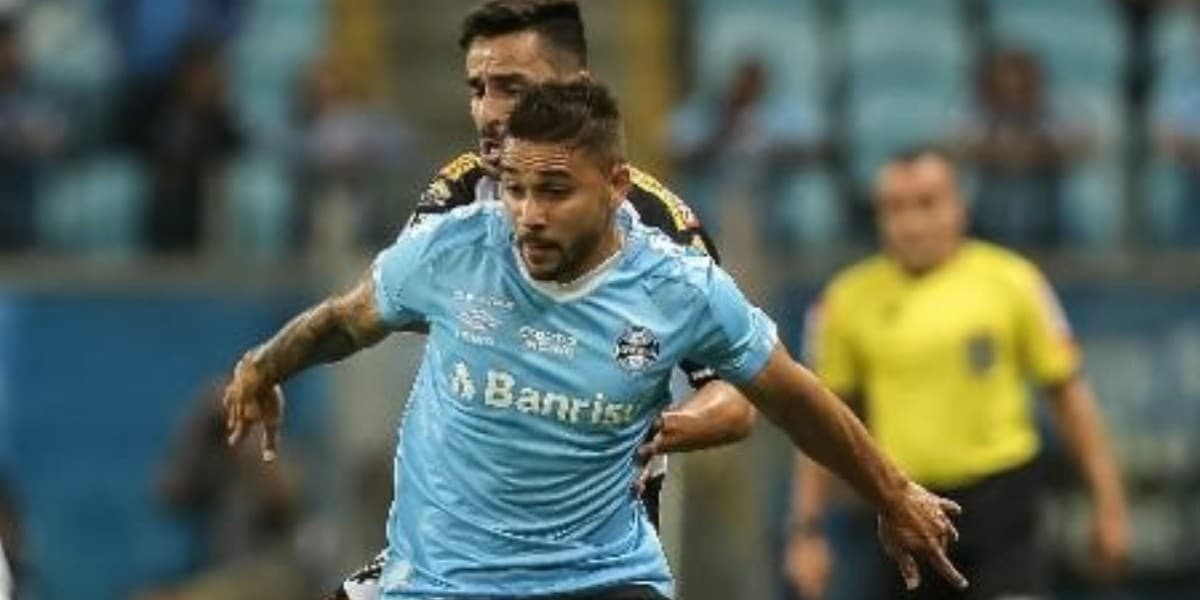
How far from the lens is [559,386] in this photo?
22.0 feet

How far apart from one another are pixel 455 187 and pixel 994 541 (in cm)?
328

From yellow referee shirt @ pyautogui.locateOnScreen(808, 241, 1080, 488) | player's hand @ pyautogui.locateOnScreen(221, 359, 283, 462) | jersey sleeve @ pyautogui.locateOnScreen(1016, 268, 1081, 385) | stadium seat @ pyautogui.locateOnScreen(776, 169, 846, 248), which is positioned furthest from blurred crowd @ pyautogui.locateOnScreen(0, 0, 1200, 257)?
player's hand @ pyautogui.locateOnScreen(221, 359, 283, 462)

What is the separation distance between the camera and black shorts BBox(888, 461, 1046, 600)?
406 inches

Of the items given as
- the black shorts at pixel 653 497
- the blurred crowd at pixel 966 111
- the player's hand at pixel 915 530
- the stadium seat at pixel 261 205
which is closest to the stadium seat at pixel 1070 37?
the blurred crowd at pixel 966 111

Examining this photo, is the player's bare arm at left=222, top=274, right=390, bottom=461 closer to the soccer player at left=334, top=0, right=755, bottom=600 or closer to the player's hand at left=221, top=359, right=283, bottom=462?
the player's hand at left=221, top=359, right=283, bottom=462

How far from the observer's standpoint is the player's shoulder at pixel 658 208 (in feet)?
24.5

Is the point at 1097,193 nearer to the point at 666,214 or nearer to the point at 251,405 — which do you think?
the point at 666,214

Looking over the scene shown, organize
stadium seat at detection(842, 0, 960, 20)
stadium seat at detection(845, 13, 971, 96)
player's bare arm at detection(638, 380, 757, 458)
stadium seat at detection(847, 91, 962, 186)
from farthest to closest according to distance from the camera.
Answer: stadium seat at detection(842, 0, 960, 20), stadium seat at detection(845, 13, 971, 96), stadium seat at detection(847, 91, 962, 186), player's bare arm at detection(638, 380, 757, 458)

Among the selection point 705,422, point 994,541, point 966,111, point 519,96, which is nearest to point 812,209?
point 966,111

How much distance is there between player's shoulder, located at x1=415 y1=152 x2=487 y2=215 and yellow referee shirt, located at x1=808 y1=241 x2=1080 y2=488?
9.96 feet

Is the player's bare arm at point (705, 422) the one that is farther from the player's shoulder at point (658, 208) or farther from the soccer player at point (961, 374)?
the soccer player at point (961, 374)

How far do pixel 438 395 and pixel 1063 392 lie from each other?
418cm

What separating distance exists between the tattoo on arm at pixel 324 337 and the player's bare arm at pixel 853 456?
0.82m

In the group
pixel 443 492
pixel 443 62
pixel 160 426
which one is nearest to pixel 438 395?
pixel 443 492
